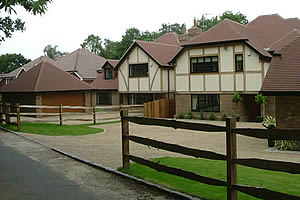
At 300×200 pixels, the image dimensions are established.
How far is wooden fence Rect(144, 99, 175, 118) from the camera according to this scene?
28.9 meters

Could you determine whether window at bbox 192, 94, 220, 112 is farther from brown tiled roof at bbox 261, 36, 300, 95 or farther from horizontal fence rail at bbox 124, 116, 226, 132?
horizontal fence rail at bbox 124, 116, 226, 132

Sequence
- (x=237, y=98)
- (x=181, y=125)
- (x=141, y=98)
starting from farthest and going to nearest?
(x=141, y=98), (x=237, y=98), (x=181, y=125)

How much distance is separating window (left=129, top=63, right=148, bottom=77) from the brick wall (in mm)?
18549

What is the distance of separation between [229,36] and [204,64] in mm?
2838

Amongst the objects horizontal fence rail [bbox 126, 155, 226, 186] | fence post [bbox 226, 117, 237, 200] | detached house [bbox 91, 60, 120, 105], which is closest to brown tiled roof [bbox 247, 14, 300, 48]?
detached house [bbox 91, 60, 120, 105]

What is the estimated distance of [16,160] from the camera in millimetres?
10008

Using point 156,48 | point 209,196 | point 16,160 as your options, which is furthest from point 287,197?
point 156,48

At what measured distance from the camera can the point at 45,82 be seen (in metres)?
31.0

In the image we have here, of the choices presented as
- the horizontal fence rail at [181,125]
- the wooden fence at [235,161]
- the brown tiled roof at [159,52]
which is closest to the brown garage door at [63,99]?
the brown tiled roof at [159,52]

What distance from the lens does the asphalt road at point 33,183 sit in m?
6.46

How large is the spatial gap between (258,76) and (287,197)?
21816mm

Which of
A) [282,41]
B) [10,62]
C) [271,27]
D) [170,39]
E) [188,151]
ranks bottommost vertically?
[188,151]

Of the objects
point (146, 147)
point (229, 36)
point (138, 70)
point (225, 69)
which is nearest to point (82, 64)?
point (138, 70)

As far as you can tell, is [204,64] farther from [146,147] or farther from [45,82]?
[146,147]
